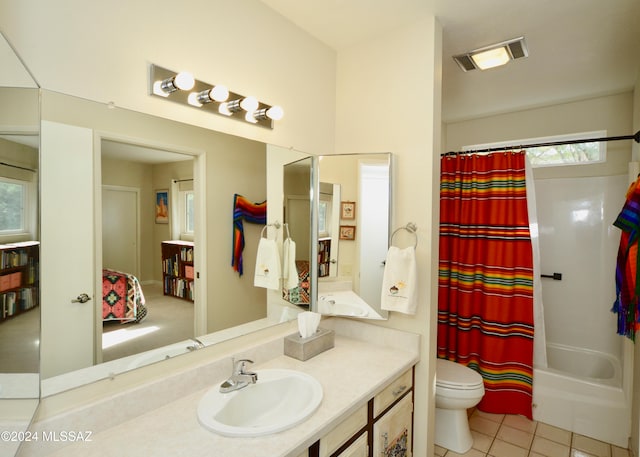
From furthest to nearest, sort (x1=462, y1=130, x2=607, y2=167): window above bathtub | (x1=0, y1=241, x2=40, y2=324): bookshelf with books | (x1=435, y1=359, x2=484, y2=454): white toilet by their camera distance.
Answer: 1. (x1=462, y1=130, x2=607, y2=167): window above bathtub
2. (x1=435, y1=359, x2=484, y2=454): white toilet
3. (x1=0, y1=241, x2=40, y2=324): bookshelf with books

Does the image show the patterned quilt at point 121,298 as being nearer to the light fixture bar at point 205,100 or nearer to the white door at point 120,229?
the white door at point 120,229

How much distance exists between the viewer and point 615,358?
282 centimetres

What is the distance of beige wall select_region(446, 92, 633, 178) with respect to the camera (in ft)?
9.09

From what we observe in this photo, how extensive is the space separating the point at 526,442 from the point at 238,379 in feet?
7.04

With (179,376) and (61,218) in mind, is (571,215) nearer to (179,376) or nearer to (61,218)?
(179,376)

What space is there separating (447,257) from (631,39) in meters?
1.81

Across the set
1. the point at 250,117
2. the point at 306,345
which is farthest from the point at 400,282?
the point at 250,117

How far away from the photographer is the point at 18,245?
2.55ft

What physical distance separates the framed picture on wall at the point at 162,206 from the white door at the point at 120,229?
80mm

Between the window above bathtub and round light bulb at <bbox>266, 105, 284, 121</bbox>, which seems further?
the window above bathtub

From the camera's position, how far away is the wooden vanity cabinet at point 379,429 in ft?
4.17

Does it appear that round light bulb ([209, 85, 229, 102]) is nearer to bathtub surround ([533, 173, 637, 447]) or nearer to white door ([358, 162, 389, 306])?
white door ([358, 162, 389, 306])

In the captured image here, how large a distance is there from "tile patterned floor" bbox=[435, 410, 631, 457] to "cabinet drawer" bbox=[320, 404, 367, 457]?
119 cm

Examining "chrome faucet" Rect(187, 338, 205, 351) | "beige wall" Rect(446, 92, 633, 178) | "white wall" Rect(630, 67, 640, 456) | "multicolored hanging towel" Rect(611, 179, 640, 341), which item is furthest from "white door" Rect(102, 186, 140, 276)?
"beige wall" Rect(446, 92, 633, 178)
